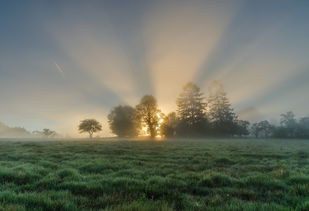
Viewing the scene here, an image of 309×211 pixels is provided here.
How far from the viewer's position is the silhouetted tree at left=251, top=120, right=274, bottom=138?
93.1 m

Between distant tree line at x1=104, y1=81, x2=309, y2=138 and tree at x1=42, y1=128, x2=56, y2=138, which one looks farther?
tree at x1=42, y1=128, x2=56, y2=138

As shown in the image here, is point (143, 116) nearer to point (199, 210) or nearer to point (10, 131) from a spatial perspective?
point (199, 210)

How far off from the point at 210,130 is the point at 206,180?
260 ft


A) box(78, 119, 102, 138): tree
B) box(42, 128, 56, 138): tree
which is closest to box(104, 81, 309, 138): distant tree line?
box(78, 119, 102, 138): tree

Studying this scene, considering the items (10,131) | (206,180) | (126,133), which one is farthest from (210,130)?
(10,131)

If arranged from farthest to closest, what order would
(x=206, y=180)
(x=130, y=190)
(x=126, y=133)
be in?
(x=126, y=133) → (x=206, y=180) → (x=130, y=190)

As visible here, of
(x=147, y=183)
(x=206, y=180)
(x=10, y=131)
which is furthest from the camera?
(x=10, y=131)

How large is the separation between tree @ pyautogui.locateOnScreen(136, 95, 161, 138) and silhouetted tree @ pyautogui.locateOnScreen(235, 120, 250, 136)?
28970 mm

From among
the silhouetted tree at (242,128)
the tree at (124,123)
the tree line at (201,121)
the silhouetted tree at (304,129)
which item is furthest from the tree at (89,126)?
the silhouetted tree at (304,129)

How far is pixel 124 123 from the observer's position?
109375 mm

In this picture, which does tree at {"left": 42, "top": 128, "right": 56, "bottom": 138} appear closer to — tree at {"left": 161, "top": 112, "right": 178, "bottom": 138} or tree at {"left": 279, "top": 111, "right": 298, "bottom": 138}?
tree at {"left": 161, "top": 112, "right": 178, "bottom": 138}

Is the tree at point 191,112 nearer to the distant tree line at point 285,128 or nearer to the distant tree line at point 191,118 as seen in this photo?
the distant tree line at point 191,118

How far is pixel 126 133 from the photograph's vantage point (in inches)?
4301

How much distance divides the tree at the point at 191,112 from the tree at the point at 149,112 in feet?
32.6
